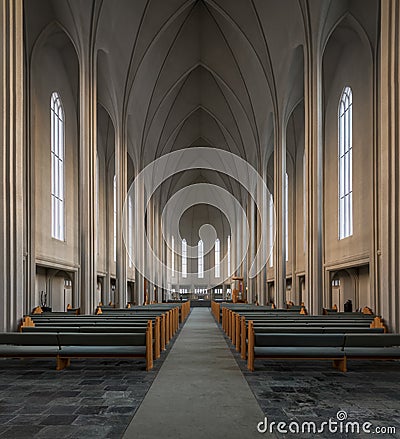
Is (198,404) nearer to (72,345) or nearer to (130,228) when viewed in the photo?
(72,345)

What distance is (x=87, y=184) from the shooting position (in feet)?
54.2

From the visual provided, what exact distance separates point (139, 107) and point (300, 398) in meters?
22.3

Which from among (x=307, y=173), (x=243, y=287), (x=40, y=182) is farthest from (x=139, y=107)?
(x=243, y=287)

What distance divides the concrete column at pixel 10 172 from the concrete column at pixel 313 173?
9872 mm

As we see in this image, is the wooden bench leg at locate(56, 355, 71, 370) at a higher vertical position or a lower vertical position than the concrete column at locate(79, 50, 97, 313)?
lower

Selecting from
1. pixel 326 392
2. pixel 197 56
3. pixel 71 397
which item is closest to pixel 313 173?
pixel 326 392

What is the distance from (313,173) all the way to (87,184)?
25.3 ft

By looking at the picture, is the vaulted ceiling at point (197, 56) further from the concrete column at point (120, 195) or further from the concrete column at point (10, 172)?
the concrete column at point (10, 172)

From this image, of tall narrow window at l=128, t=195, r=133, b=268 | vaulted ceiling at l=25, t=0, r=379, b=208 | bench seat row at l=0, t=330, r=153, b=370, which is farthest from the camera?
tall narrow window at l=128, t=195, r=133, b=268

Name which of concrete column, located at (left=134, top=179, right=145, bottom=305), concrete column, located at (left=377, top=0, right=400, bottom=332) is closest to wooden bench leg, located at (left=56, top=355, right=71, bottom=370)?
concrete column, located at (left=377, top=0, right=400, bottom=332)

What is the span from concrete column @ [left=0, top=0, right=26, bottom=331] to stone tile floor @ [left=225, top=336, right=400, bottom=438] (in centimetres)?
450

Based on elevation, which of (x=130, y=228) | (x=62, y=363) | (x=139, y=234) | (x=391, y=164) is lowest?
(x=62, y=363)

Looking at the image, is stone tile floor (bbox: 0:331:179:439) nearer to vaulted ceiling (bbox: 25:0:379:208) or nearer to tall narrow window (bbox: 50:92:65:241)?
tall narrow window (bbox: 50:92:65:241)

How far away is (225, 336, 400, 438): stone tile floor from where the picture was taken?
5.18 meters
